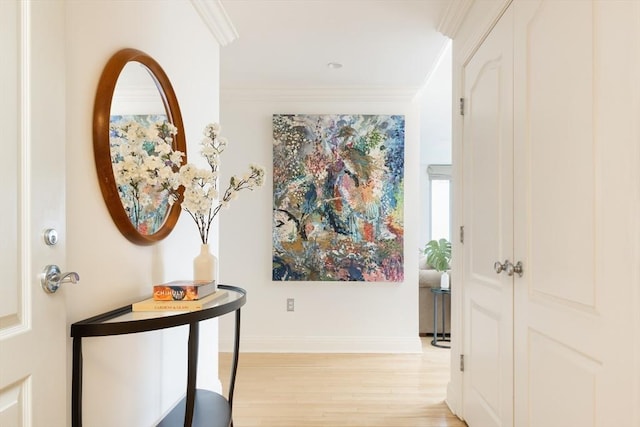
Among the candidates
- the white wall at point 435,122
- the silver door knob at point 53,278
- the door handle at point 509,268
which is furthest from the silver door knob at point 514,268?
the white wall at point 435,122

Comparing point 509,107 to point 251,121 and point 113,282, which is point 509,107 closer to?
point 113,282

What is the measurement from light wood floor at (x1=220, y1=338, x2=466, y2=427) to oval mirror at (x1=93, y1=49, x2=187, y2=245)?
1438mm

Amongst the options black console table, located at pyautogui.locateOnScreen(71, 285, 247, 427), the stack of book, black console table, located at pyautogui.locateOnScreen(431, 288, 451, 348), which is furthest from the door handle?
black console table, located at pyautogui.locateOnScreen(431, 288, 451, 348)

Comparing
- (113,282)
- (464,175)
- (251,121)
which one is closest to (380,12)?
(464,175)

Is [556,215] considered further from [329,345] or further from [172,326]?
[329,345]

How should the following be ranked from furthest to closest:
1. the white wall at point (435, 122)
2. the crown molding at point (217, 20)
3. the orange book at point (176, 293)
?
the white wall at point (435, 122)
the crown molding at point (217, 20)
the orange book at point (176, 293)

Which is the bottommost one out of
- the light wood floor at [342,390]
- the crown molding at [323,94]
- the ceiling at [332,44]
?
the light wood floor at [342,390]

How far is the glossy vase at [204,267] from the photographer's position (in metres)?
1.89

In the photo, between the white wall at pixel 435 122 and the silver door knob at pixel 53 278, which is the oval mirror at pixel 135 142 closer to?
the silver door knob at pixel 53 278

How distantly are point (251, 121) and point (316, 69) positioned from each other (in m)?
0.86

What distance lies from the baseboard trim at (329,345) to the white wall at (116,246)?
6.12 ft

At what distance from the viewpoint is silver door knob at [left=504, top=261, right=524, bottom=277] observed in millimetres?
1737

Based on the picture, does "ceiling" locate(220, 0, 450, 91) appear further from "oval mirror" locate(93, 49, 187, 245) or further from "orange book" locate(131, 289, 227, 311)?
"orange book" locate(131, 289, 227, 311)

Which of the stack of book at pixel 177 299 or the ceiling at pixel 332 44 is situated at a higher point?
the ceiling at pixel 332 44
